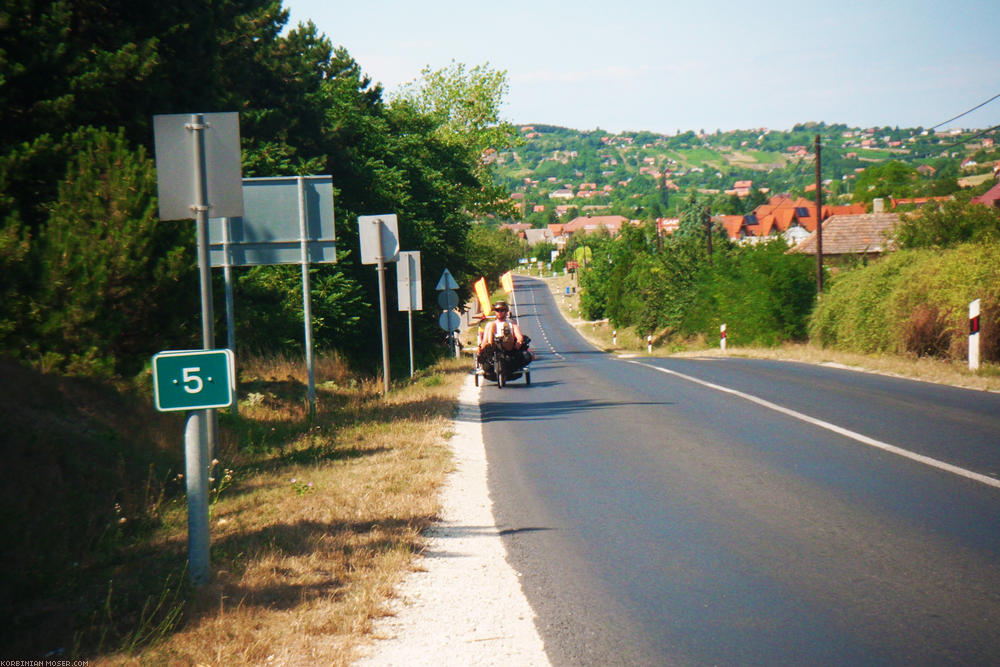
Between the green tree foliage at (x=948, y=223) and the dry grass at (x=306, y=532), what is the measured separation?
29.4 m

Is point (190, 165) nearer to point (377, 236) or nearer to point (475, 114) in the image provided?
point (377, 236)

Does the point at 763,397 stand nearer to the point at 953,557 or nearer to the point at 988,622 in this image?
the point at 953,557

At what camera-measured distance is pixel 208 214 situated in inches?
266

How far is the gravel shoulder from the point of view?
4.33m

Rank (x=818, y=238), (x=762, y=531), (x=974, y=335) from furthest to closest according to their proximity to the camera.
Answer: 1. (x=818, y=238)
2. (x=974, y=335)
3. (x=762, y=531)

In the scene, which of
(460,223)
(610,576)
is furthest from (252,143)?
(610,576)

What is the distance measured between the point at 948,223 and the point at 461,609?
3618cm

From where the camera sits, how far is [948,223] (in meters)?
35.7

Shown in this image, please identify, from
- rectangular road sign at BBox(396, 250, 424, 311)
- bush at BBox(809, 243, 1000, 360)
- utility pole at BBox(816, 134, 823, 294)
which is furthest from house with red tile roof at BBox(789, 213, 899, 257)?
rectangular road sign at BBox(396, 250, 424, 311)

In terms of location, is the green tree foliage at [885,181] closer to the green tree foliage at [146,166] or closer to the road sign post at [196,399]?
the green tree foliage at [146,166]

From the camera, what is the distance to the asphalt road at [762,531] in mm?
4422

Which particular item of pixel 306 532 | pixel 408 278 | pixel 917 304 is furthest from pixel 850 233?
pixel 306 532

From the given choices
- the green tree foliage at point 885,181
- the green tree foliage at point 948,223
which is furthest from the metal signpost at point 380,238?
the green tree foliage at point 885,181

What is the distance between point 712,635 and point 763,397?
10.5 m
